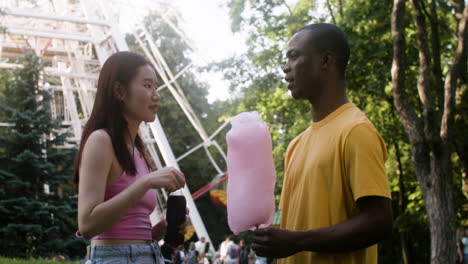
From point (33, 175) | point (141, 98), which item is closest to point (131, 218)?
point (141, 98)

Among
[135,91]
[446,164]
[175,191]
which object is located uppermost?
[135,91]

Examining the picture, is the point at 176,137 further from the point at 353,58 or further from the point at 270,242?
the point at 270,242

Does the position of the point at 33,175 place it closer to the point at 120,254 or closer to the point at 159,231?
the point at 159,231

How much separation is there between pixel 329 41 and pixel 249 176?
1.94 feet

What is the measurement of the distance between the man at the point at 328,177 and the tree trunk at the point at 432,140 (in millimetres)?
6995

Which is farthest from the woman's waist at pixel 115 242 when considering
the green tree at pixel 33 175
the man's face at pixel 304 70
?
the green tree at pixel 33 175

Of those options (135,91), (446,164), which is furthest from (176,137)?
(135,91)

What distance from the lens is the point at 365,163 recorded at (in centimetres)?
179

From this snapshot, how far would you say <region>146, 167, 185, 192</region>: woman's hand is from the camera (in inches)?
78.8

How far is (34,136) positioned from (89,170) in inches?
499

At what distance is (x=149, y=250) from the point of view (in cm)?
213

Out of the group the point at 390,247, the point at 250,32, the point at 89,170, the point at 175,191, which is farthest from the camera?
the point at 390,247

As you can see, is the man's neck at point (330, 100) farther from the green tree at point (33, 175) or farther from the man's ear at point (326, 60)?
the green tree at point (33, 175)

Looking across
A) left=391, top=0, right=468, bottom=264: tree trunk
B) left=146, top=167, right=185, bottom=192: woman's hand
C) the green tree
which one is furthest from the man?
the green tree
